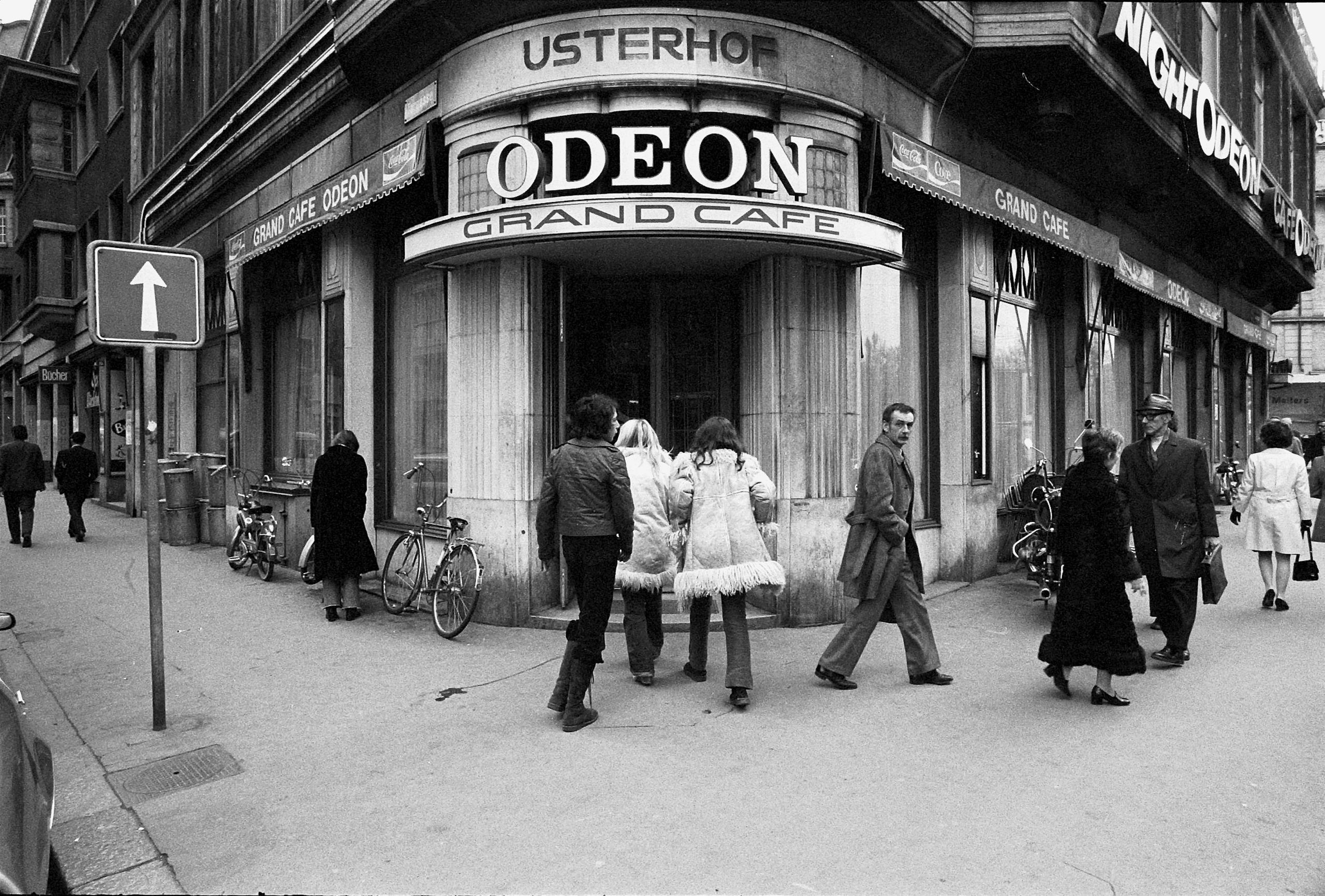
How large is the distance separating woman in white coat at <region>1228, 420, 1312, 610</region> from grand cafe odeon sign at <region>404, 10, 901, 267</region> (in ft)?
13.7

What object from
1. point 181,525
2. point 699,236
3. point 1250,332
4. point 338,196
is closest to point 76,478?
point 181,525

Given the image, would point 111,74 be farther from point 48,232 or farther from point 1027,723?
point 1027,723

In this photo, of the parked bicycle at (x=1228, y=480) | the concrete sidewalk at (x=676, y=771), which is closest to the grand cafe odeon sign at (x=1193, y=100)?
the parked bicycle at (x=1228, y=480)

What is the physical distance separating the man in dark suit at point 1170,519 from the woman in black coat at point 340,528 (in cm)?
638

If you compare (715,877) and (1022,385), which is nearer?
(715,877)

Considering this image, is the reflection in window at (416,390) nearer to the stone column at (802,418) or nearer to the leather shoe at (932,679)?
the stone column at (802,418)

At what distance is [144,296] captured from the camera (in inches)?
212

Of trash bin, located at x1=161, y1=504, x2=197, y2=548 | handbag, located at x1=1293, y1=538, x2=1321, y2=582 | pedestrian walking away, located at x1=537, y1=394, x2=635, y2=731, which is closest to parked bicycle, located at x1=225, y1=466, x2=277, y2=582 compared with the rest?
trash bin, located at x1=161, y1=504, x2=197, y2=548

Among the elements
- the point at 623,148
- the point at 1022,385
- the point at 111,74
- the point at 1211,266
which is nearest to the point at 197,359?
the point at 111,74

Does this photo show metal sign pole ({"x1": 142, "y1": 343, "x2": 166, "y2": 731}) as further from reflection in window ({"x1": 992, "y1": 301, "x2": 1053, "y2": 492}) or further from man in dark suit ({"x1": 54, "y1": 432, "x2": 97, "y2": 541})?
man in dark suit ({"x1": 54, "y1": 432, "x2": 97, "y2": 541})

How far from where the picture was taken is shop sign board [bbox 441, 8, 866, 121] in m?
7.45

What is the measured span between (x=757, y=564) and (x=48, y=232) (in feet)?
93.1

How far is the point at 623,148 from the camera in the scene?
7414mm

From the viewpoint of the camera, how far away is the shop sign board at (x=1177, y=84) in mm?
9875
